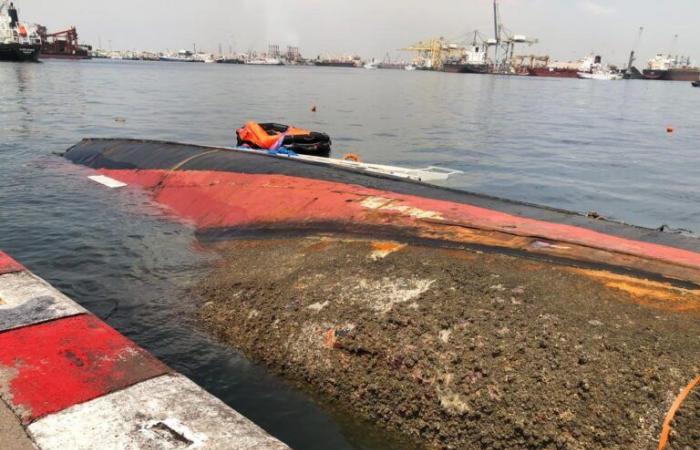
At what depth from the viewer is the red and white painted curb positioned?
3.49 meters

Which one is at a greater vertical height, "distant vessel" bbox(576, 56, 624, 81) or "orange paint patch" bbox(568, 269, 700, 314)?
"distant vessel" bbox(576, 56, 624, 81)

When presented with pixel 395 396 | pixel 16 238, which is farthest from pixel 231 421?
pixel 16 238

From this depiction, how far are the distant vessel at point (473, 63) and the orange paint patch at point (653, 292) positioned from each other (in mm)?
177967

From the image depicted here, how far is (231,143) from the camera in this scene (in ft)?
77.9

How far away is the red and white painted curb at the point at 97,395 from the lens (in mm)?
3492

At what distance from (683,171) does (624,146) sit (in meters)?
5.52

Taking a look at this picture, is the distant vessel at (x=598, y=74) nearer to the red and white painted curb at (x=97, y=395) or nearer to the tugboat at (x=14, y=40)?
the tugboat at (x=14, y=40)

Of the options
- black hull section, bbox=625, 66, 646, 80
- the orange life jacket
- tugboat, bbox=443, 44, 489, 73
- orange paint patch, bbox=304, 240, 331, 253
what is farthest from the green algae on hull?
black hull section, bbox=625, 66, 646, 80

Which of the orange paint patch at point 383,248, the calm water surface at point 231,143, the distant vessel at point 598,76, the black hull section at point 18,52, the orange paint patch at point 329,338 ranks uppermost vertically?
the distant vessel at point 598,76

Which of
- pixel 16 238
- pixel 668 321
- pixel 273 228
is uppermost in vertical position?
pixel 668 321

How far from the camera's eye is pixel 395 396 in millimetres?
4617

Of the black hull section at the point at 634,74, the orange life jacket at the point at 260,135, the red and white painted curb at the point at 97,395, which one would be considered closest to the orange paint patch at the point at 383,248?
the red and white painted curb at the point at 97,395

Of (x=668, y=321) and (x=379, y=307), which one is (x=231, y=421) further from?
(x=668, y=321)

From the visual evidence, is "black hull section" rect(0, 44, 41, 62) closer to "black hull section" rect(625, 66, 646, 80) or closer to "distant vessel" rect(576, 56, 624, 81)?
"distant vessel" rect(576, 56, 624, 81)
